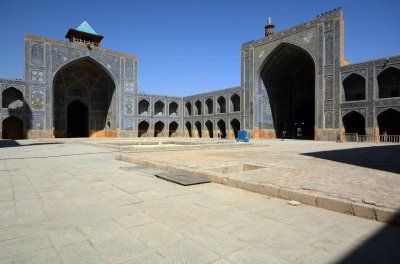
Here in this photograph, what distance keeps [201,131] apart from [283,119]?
501 inches

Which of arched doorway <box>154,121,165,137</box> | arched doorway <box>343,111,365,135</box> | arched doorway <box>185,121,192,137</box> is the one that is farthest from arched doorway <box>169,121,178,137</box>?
→ arched doorway <box>343,111,365,135</box>

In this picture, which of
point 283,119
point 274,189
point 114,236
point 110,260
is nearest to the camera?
point 110,260

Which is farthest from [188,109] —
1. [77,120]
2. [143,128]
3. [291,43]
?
[291,43]

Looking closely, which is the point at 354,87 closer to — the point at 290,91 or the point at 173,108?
the point at 290,91

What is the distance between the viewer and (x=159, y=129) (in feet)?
144

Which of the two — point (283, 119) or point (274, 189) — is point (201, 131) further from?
point (274, 189)

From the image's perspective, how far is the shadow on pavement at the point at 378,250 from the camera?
2.12 metres

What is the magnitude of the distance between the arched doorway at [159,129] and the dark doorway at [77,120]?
33.6 ft

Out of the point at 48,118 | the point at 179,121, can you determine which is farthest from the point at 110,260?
the point at 179,121

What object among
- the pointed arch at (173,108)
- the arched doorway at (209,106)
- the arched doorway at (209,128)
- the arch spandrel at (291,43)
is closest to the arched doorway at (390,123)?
the arch spandrel at (291,43)

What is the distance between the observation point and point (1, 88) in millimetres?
27812

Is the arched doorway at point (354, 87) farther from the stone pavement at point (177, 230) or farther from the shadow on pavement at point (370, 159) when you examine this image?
the stone pavement at point (177, 230)

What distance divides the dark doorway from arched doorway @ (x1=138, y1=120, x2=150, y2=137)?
24.2 ft

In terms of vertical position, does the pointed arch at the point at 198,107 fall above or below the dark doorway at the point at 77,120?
above
